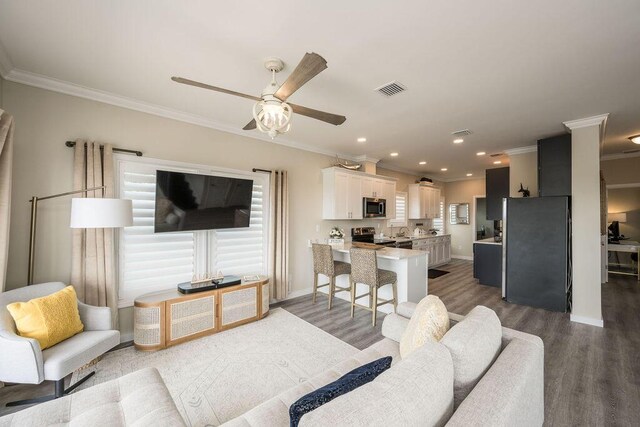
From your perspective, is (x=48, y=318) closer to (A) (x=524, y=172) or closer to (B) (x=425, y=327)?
(B) (x=425, y=327)

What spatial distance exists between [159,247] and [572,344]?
5.03 m

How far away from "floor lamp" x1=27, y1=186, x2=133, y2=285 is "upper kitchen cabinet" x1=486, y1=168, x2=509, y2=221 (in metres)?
6.25

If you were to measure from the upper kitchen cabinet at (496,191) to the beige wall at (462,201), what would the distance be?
2904mm

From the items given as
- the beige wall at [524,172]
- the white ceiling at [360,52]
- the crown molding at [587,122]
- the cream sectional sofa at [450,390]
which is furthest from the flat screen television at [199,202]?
the beige wall at [524,172]

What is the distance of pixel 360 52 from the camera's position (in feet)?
6.91

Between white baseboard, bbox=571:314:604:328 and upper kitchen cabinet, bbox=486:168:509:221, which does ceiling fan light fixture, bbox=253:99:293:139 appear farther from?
upper kitchen cabinet, bbox=486:168:509:221

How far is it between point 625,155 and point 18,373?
9.77 meters

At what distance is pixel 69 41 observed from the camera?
2.03 m

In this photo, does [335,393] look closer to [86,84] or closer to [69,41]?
[69,41]

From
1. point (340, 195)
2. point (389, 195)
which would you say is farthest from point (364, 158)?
point (340, 195)

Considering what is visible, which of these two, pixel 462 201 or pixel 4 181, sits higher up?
pixel 462 201

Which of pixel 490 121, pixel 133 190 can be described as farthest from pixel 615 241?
pixel 133 190

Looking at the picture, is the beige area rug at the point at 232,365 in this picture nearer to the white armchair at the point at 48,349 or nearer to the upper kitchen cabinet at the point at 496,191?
the white armchair at the point at 48,349

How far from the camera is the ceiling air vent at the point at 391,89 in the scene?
2609mm
